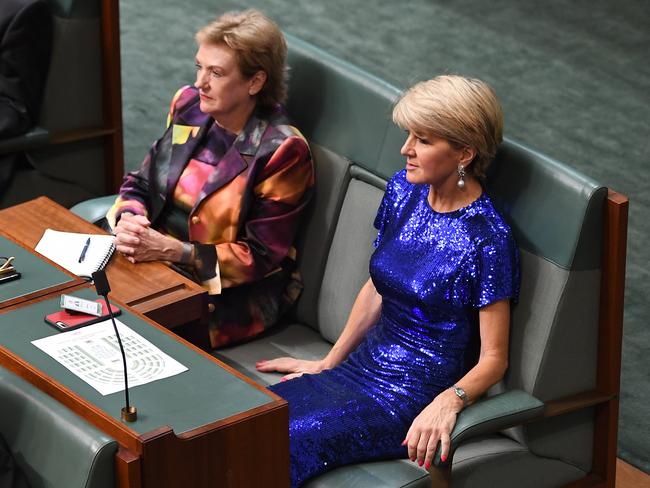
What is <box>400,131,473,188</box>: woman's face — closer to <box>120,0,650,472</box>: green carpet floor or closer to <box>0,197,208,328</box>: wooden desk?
<box>0,197,208,328</box>: wooden desk

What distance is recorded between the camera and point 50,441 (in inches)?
106

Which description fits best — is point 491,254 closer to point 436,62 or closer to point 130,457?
point 130,457

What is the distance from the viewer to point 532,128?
6246mm

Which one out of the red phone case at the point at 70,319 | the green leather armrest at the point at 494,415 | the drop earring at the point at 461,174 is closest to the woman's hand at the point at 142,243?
the red phone case at the point at 70,319

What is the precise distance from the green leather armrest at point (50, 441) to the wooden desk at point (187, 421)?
4 cm

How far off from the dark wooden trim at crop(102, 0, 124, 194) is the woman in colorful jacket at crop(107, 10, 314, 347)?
1.21m

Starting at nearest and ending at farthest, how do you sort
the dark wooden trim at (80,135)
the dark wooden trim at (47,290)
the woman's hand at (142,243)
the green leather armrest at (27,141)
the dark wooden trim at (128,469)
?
1. the dark wooden trim at (128,469)
2. the dark wooden trim at (47,290)
3. the woman's hand at (142,243)
4. the green leather armrest at (27,141)
5. the dark wooden trim at (80,135)

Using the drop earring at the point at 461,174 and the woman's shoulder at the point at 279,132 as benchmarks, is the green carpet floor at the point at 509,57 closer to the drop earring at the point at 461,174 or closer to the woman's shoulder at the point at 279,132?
the woman's shoulder at the point at 279,132

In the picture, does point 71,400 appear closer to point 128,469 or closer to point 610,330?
point 128,469

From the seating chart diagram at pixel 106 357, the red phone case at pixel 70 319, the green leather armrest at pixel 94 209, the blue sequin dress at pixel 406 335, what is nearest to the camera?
the seating chart diagram at pixel 106 357

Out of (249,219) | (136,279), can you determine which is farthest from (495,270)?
(136,279)

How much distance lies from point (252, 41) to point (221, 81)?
5.7 inches

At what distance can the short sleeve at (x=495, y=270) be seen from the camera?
10.6 ft

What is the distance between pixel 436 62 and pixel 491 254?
3769 millimetres
